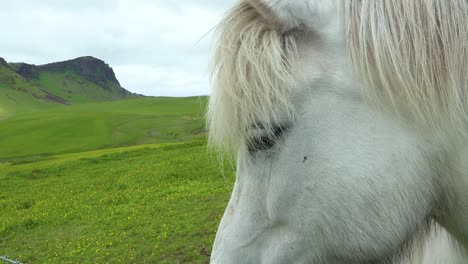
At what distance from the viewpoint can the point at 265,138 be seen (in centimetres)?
162

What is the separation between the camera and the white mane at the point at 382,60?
1400 mm

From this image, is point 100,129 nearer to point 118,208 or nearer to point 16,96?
point 118,208

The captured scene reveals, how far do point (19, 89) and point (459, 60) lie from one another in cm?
17643

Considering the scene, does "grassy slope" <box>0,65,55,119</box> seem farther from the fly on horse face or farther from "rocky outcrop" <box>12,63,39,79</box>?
the fly on horse face

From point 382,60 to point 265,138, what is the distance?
1.66ft

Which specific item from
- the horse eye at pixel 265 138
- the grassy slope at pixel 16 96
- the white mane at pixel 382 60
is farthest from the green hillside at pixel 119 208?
the grassy slope at pixel 16 96

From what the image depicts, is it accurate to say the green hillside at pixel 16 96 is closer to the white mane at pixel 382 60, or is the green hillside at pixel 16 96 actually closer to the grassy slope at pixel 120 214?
the grassy slope at pixel 120 214

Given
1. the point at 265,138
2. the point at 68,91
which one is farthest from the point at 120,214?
the point at 68,91

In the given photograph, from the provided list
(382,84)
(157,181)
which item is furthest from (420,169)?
(157,181)

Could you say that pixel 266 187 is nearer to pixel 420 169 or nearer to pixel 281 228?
pixel 281 228

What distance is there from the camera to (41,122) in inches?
3366

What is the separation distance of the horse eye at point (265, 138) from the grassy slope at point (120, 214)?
2034 mm

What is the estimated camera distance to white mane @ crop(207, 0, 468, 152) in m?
1.40

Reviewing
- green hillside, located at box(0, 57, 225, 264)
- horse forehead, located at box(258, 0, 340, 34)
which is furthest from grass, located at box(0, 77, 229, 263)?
horse forehead, located at box(258, 0, 340, 34)
